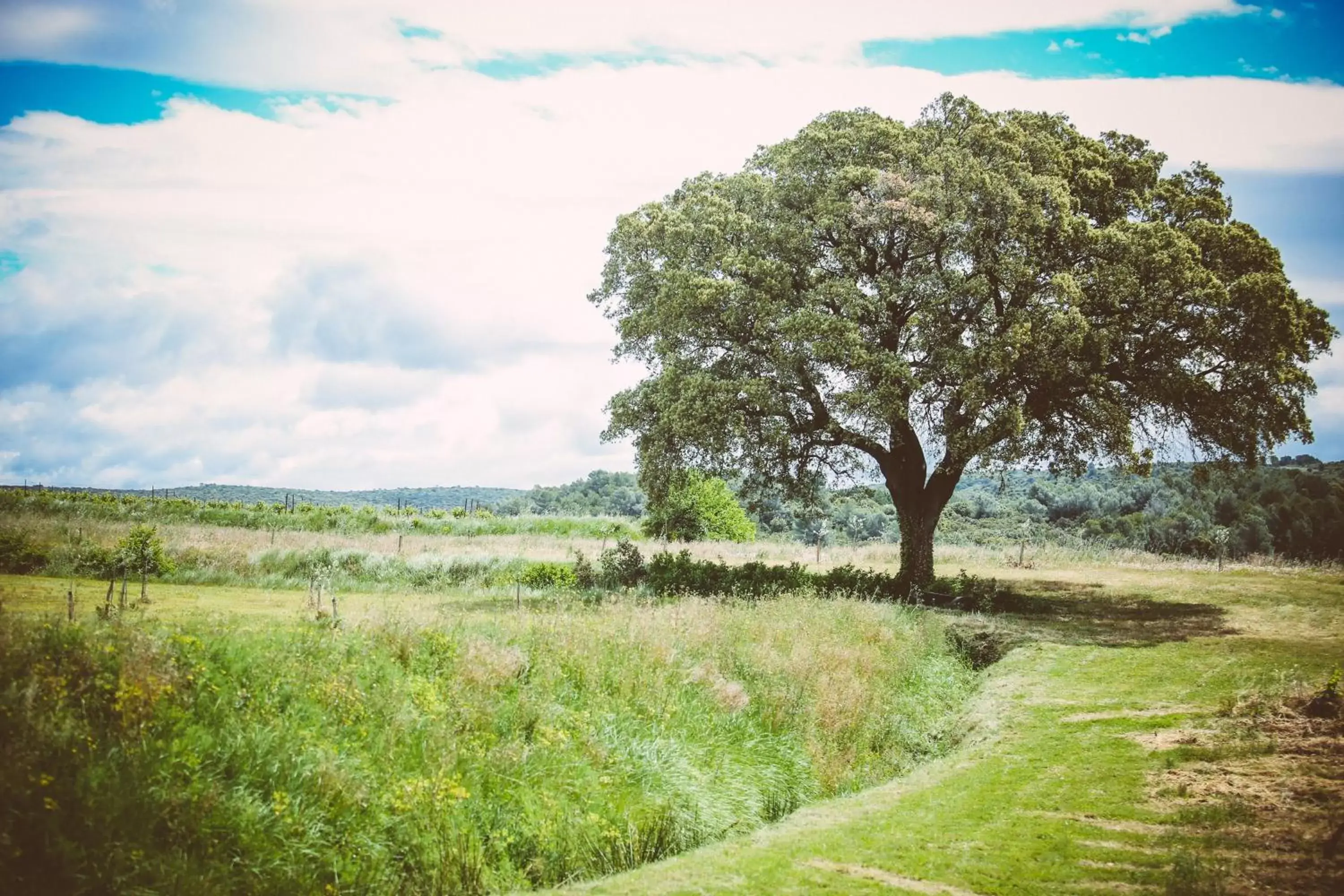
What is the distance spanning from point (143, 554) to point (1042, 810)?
74.6ft

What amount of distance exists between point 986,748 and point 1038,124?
65.4 ft

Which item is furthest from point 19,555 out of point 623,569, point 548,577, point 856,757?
point 856,757

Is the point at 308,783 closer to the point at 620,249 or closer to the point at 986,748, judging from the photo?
the point at 986,748

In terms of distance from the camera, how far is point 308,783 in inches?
277

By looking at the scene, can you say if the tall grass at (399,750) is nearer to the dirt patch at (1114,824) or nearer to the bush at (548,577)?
the dirt patch at (1114,824)

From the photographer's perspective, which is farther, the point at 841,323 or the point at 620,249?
the point at 620,249

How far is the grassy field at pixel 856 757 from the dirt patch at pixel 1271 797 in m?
0.03

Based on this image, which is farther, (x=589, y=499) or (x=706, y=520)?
(x=589, y=499)

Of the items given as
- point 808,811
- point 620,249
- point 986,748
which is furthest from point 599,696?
point 620,249

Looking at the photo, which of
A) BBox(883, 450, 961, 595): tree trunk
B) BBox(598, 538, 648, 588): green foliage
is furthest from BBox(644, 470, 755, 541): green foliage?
BBox(883, 450, 961, 595): tree trunk

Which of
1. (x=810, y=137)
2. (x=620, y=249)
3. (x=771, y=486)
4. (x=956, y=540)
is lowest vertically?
(x=956, y=540)

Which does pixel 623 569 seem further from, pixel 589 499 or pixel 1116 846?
pixel 589 499

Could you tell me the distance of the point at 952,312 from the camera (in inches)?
856

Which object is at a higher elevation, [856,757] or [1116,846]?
[1116,846]
